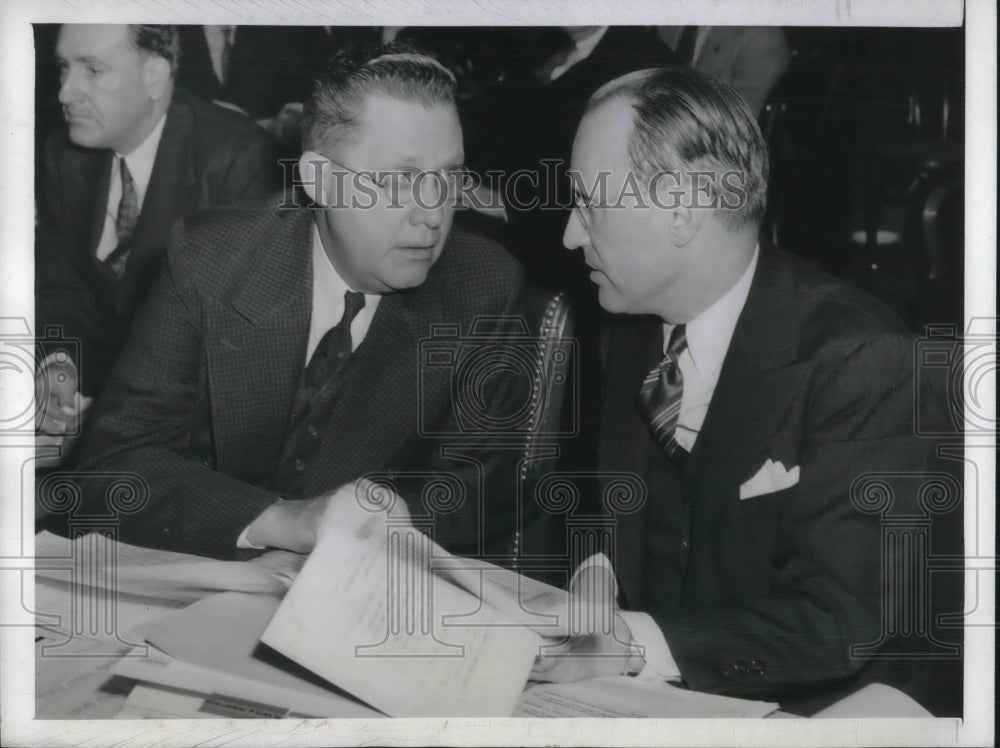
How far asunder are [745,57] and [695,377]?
71 cm

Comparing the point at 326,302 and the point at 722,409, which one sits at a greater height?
the point at 326,302

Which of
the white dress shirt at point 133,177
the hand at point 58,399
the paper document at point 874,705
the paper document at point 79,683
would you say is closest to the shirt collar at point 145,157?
the white dress shirt at point 133,177

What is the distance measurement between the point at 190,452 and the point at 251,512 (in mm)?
187

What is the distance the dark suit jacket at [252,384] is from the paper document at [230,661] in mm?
131

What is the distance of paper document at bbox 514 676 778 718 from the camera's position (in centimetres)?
224

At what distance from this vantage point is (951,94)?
2328mm

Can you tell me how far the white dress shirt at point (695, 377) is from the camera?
2223 mm

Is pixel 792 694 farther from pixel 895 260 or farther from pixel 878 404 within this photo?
pixel 895 260

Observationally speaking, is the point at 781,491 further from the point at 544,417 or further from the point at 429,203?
the point at 429,203

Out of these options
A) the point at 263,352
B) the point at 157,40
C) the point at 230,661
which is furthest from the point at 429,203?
the point at 230,661

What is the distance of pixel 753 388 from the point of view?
2.21 m

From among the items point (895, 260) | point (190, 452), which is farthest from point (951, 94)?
point (190, 452)

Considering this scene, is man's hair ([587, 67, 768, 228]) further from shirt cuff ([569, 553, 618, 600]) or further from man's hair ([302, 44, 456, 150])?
shirt cuff ([569, 553, 618, 600])

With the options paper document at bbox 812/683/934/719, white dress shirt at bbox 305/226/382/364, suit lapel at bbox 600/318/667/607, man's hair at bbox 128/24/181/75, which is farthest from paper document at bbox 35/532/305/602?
paper document at bbox 812/683/934/719
